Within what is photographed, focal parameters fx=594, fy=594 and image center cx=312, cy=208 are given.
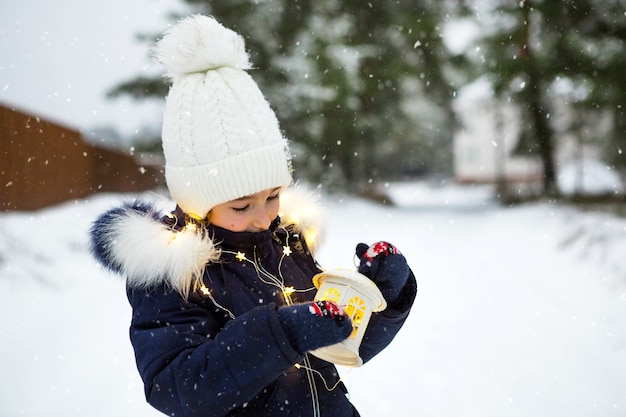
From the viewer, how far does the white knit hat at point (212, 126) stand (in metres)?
1.65

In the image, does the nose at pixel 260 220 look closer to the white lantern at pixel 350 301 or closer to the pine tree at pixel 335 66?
the white lantern at pixel 350 301

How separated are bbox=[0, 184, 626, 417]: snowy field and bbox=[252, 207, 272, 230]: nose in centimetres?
46

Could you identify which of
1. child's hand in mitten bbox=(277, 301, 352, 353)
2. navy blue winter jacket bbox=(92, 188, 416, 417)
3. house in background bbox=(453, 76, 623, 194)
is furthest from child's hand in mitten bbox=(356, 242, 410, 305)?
house in background bbox=(453, 76, 623, 194)

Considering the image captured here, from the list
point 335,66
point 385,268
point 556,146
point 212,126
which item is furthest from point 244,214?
point 556,146

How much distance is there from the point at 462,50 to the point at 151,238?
1176 centimetres

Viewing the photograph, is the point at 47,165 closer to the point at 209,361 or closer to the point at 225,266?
the point at 225,266

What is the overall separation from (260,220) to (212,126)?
0.29m

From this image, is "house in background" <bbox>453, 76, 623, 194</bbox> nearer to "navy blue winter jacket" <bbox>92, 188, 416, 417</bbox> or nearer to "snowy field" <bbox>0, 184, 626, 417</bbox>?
"snowy field" <bbox>0, 184, 626, 417</bbox>

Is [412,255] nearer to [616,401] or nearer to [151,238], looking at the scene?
[616,401]

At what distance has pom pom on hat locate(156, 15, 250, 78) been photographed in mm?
1696

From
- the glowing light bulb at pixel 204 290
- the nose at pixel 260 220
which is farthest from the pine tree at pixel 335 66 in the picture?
the glowing light bulb at pixel 204 290

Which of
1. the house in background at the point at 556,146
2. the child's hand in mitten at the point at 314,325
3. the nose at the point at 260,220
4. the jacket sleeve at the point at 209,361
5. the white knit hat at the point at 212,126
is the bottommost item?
the house in background at the point at 556,146

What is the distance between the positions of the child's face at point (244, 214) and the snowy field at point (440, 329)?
0.37 m

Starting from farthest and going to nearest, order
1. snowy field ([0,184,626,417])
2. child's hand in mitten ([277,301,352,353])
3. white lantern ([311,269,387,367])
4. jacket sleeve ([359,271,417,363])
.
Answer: snowy field ([0,184,626,417]), jacket sleeve ([359,271,417,363]), white lantern ([311,269,387,367]), child's hand in mitten ([277,301,352,353])
